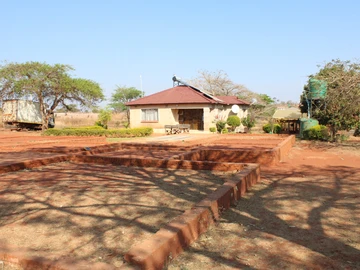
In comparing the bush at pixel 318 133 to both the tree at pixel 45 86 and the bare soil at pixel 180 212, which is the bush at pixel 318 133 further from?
the tree at pixel 45 86

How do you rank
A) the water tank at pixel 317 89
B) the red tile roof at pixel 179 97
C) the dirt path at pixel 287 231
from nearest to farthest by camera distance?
1. the dirt path at pixel 287 231
2. the water tank at pixel 317 89
3. the red tile roof at pixel 179 97

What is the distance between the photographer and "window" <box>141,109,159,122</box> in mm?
26017

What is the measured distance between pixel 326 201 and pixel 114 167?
15.9 feet

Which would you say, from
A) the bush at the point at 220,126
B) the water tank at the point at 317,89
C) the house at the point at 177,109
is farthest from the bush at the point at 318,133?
the house at the point at 177,109

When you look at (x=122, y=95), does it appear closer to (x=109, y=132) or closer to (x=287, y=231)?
(x=109, y=132)

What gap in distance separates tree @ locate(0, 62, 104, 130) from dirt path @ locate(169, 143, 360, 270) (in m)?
26.8

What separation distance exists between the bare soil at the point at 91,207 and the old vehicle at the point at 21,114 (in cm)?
2540

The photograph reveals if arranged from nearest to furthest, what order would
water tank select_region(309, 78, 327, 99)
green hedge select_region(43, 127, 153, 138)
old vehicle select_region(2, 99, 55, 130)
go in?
water tank select_region(309, 78, 327, 99) → green hedge select_region(43, 127, 153, 138) → old vehicle select_region(2, 99, 55, 130)

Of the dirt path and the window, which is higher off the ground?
the window

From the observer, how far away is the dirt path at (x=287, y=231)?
278 centimetres

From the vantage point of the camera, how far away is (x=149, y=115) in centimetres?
2620

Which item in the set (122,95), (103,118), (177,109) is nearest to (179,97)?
(177,109)

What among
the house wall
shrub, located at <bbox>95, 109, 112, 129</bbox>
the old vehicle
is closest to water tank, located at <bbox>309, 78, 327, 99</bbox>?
the house wall

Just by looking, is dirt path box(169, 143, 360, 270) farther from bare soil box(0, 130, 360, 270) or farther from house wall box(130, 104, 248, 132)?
house wall box(130, 104, 248, 132)
